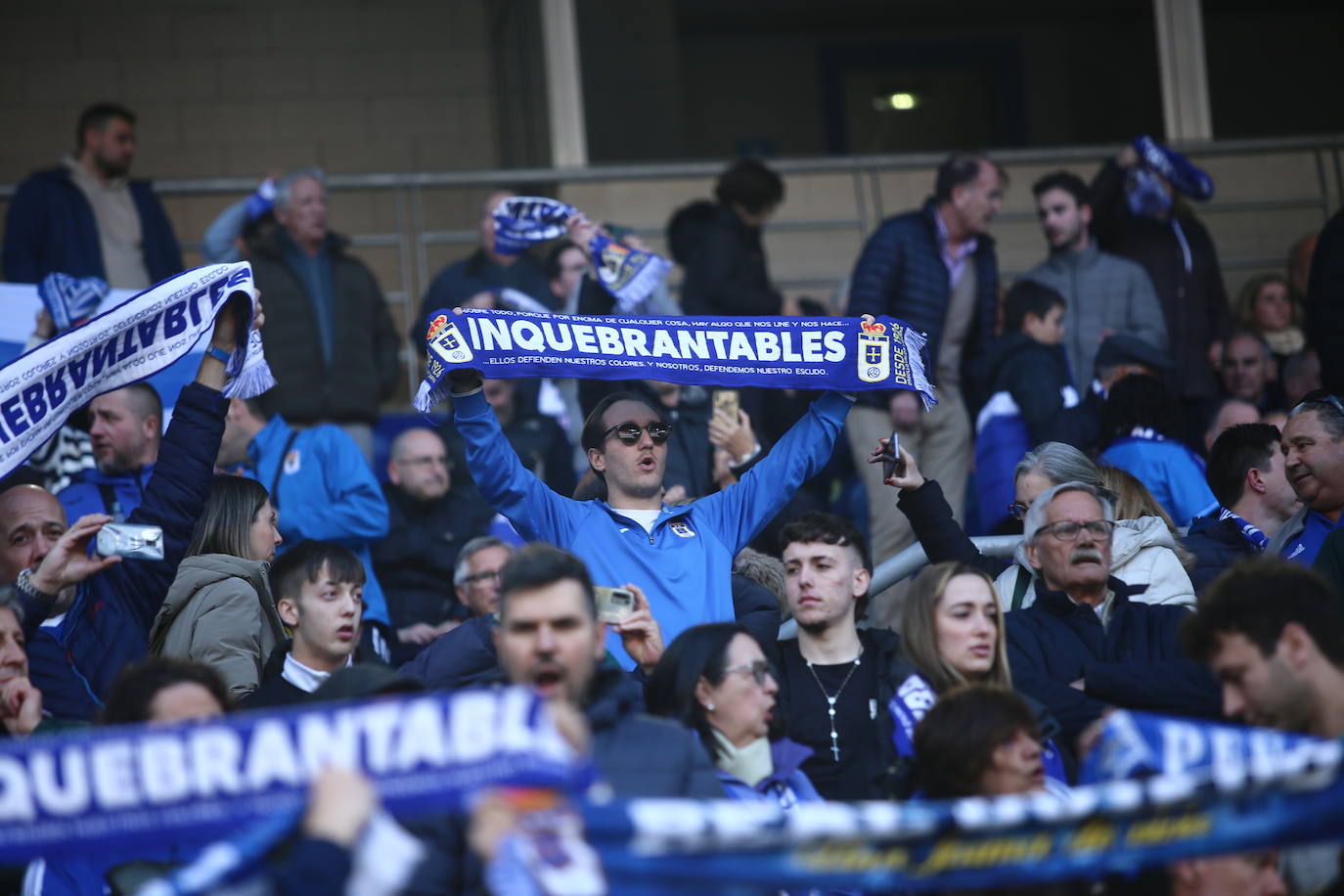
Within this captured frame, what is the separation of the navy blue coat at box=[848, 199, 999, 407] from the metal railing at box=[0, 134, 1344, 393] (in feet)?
8.93

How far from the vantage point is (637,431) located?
6348 millimetres

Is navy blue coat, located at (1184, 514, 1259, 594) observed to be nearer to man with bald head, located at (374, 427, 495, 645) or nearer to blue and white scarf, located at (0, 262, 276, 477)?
man with bald head, located at (374, 427, 495, 645)

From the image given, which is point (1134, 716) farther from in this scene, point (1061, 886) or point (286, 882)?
point (286, 882)

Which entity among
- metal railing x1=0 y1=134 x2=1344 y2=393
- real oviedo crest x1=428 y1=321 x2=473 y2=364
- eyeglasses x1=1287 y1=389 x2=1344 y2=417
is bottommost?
eyeglasses x1=1287 y1=389 x2=1344 y2=417

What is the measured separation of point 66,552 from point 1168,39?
9.33m

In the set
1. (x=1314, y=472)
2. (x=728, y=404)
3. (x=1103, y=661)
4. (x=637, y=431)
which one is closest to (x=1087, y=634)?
(x=1103, y=661)

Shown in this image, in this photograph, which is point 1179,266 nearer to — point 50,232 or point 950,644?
point 950,644

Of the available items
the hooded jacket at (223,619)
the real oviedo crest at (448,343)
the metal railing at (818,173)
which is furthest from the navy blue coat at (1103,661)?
the metal railing at (818,173)

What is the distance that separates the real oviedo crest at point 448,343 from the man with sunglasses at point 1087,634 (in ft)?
6.51

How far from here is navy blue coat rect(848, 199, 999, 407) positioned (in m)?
8.99

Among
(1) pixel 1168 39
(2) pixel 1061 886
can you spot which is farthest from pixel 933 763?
(1) pixel 1168 39

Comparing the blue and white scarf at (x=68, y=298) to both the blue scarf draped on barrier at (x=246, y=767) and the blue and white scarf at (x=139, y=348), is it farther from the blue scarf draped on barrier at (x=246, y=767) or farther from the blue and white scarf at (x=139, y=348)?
the blue scarf draped on barrier at (x=246, y=767)

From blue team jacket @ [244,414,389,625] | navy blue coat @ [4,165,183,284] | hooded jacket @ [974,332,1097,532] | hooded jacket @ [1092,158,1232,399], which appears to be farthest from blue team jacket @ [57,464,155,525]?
hooded jacket @ [1092,158,1232,399]

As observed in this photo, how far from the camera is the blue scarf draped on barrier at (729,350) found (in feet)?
21.4
